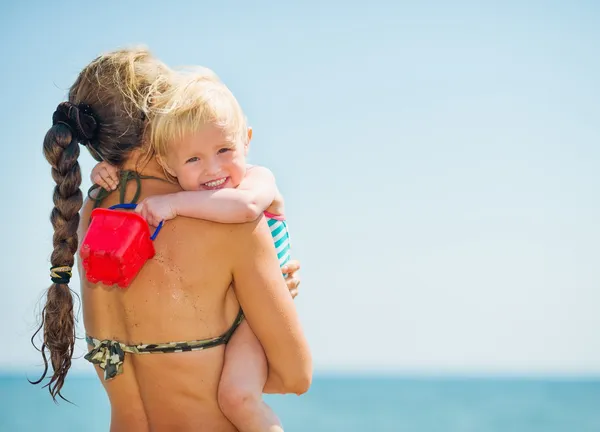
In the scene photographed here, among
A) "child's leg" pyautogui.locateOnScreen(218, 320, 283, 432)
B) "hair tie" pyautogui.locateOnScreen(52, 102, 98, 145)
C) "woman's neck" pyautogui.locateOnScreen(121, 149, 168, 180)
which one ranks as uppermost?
"hair tie" pyautogui.locateOnScreen(52, 102, 98, 145)

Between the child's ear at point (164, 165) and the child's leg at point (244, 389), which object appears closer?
the child's leg at point (244, 389)

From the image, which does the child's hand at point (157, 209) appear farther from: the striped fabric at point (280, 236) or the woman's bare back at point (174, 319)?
the striped fabric at point (280, 236)

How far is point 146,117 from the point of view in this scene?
10.6ft

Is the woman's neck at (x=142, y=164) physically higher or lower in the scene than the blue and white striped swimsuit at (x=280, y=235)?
higher

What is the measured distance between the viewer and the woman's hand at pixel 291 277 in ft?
11.8

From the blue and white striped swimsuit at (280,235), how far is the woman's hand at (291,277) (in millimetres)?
37

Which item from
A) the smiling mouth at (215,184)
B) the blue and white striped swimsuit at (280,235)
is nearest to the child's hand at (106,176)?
the smiling mouth at (215,184)

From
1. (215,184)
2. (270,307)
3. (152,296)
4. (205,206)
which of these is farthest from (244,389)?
(215,184)

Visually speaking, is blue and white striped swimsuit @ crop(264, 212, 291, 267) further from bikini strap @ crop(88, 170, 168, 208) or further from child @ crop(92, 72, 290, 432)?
bikini strap @ crop(88, 170, 168, 208)

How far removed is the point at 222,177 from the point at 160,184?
22 cm

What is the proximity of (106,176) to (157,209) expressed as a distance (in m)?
0.29

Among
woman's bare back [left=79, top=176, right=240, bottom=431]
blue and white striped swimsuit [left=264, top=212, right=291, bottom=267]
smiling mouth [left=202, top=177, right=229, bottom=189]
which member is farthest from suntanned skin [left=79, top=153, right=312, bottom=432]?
blue and white striped swimsuit [left=264, top=212, right=291, bottom=267]

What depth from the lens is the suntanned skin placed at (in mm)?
3078

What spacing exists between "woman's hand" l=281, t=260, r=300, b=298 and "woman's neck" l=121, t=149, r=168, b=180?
0.62 m
